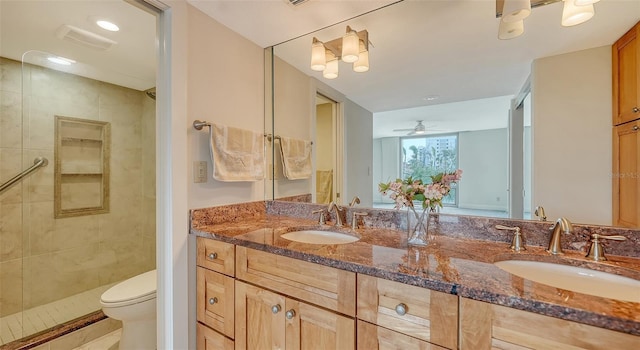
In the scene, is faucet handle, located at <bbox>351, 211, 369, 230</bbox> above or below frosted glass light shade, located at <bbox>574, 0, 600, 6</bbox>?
below

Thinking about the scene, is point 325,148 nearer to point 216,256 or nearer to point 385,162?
point 385,162

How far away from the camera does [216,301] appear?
127cm

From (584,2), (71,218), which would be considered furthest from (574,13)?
(71,218)

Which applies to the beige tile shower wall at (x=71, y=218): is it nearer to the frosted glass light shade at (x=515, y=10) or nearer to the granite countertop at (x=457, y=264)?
the granite countertop at (x=457, y=264)

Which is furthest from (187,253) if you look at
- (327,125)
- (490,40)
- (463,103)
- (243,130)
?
(490,40)

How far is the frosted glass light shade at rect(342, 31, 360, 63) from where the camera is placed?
4.84 ft

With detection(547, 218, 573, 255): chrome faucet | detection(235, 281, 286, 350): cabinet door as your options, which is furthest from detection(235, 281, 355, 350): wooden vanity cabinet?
detection(547, 218, 573, 255): chrome faucet

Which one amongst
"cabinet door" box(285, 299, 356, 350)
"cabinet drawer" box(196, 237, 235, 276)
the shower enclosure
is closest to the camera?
"cabinet door" box(285, 299, 356, 350)

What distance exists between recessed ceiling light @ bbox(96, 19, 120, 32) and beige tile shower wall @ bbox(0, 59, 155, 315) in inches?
37.1

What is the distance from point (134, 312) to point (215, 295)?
70 cm

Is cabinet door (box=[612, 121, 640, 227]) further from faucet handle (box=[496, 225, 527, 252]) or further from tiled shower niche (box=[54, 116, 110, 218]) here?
tiled shower niche (box=[54, 116, 110, 218])

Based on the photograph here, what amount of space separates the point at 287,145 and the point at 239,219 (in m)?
0.59

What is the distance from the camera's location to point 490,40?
1.21 m

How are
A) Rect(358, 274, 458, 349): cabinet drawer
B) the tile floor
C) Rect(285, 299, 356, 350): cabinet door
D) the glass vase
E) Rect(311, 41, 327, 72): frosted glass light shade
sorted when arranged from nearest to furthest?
1. Rect(358, 274, 458, 349): cabinet drawer
2. Rect(285, 299, 356, 350): cabinet door
3. the glass vase
4. Rect(311, 41, 327, 72): frosted glass light shade
5. the tile floor
